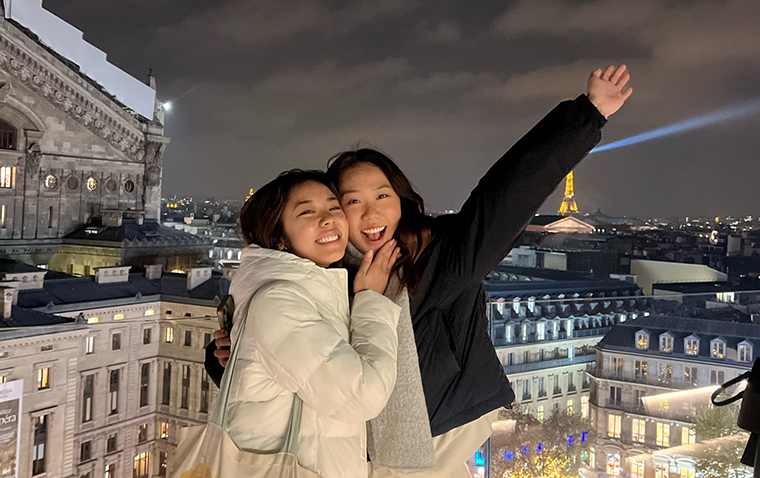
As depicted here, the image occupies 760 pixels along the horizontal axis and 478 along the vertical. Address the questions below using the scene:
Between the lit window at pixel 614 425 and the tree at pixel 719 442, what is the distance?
226 mm

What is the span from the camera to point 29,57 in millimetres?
6512

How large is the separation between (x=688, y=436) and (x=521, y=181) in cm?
137

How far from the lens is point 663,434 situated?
1.86 metres

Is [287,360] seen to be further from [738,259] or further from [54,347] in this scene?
[738,259]

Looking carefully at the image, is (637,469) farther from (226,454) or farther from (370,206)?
(226,454)

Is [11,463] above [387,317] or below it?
below

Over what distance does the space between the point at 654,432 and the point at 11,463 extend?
4.49 meters

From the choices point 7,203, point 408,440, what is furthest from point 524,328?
point 7,203

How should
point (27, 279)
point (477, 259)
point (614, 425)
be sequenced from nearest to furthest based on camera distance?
point (477, 259) < point (614, 425) < point (27, 279)

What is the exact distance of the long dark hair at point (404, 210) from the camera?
0.93 metres

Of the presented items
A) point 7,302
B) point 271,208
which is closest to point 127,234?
point 7,302

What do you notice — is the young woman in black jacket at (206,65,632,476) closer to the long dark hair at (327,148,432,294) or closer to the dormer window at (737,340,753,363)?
the long dark hair at (327,148,432,294)

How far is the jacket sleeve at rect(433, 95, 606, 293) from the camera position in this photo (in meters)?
0.81

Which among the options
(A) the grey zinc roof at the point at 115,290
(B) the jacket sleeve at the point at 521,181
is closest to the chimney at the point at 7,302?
(A) the grey zinc roof at the point at 115,290
